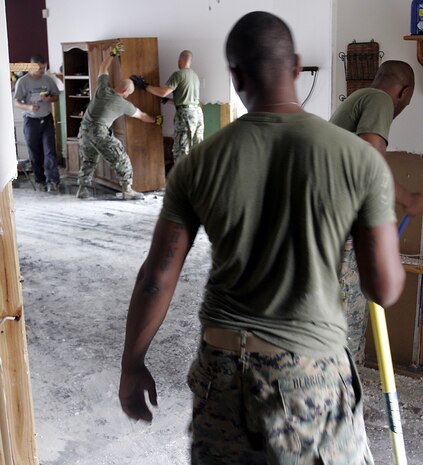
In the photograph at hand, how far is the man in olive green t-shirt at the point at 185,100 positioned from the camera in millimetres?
7625

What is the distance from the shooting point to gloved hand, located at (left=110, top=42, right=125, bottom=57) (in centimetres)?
760

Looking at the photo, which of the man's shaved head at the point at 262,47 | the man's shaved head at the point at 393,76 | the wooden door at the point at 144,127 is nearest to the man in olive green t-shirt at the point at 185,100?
the wooden door at the point at 144,127

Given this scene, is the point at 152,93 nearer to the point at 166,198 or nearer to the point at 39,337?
the point at 39,337

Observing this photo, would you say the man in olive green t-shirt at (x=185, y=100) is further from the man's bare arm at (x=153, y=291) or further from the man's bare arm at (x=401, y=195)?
the man's bare arm at (x=153, y=291)

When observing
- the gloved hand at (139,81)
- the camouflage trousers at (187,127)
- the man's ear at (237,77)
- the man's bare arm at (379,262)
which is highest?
the man's ear at (237,77)

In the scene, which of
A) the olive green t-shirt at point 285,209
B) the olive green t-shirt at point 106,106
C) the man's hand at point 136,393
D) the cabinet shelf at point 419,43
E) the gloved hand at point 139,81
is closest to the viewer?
the olive green t-shirt at point 285,209

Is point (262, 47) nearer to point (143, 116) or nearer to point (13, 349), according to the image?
point (13, 349)

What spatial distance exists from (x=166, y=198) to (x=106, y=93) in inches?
242

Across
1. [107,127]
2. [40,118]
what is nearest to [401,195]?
[107,127]

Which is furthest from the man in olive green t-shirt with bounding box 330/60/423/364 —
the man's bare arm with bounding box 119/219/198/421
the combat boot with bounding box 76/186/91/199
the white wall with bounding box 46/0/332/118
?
the combat boot with bounding box 76/186/91/199

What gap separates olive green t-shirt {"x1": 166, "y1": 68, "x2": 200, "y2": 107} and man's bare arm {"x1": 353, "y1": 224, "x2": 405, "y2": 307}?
642 cm

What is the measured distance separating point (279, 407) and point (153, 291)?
15.1 inches

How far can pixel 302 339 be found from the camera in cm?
141

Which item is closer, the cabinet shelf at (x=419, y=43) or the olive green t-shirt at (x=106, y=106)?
the cabinet shelf at (x=419, y=43)
